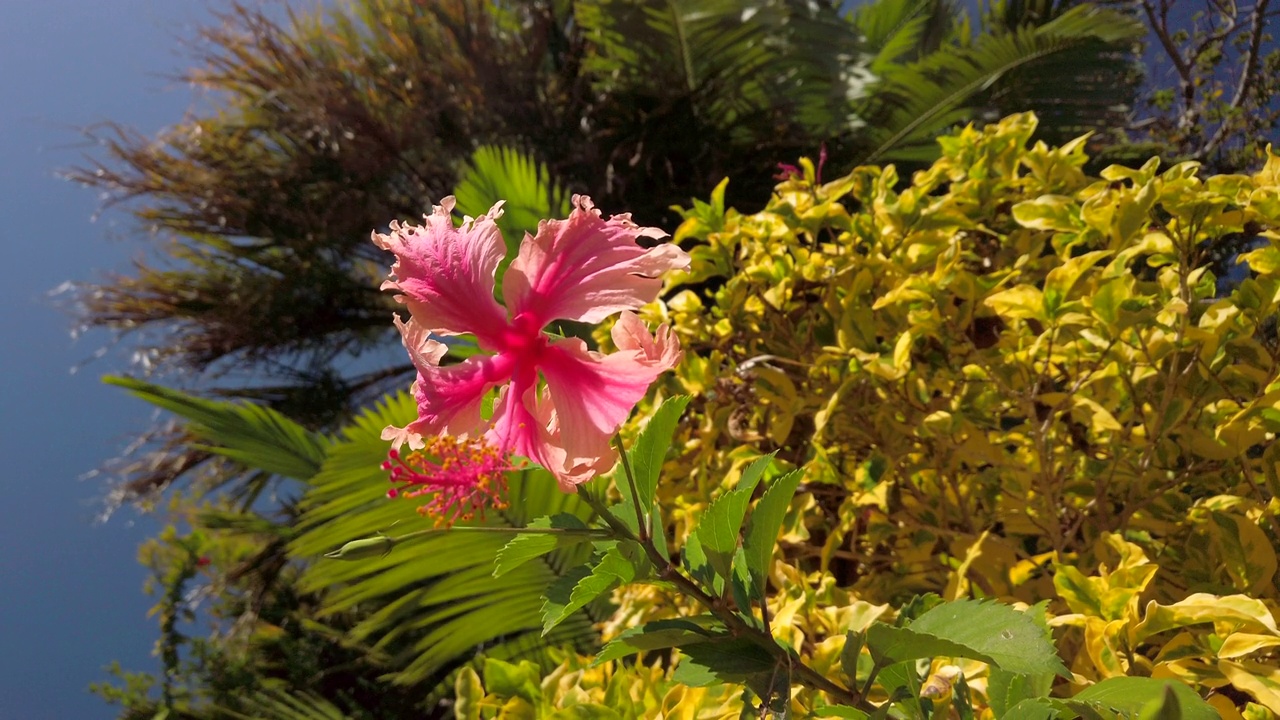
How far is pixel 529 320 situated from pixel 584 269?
44mm

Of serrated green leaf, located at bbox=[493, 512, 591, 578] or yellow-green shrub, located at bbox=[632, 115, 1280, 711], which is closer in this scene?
serrated green leaf, located at bbox=[493, 512, 591, 578]

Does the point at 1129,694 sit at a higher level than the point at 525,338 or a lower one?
lower

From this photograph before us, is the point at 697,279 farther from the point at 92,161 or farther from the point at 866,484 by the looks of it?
the point at 92,161

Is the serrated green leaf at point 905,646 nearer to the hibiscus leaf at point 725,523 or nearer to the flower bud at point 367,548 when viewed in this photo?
the hibiscus leaf at point 725,523

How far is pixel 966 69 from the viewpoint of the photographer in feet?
8.61

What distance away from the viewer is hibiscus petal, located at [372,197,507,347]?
45 centimetres

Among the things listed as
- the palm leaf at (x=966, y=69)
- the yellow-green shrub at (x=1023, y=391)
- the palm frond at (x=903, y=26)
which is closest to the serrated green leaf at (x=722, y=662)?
the yellow-green shrub at (x=1023, y=391)

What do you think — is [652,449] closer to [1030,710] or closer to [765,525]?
[765,525]

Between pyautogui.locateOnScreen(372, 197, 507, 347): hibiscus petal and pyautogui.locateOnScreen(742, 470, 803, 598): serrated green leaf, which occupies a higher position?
pyautogui.locateOnScreen(372, 197, 507, 347): hibiscus petal

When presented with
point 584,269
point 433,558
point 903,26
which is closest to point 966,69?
point 903,26

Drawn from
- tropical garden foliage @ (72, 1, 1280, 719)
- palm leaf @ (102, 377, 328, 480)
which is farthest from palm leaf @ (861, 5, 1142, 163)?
palm leaf @ (102, 377, 328, 480)

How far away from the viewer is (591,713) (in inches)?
24.9

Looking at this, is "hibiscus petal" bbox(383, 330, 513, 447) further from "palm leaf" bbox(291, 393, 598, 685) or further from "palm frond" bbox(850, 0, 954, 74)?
"palm frond" bbox(850, 0, 954, 74)

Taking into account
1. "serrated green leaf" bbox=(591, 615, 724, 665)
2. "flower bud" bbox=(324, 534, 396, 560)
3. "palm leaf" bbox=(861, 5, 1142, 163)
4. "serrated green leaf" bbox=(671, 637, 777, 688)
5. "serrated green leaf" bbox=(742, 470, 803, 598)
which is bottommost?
"serrated green leaf" bbox=(671, 637, 777, 688)
